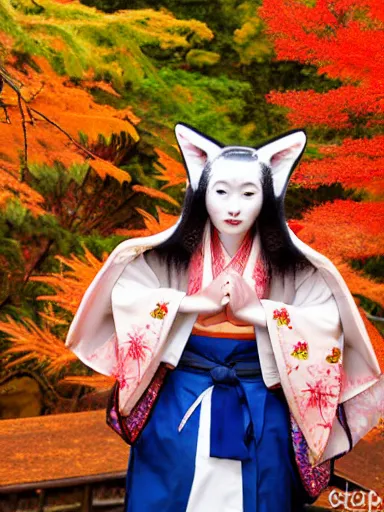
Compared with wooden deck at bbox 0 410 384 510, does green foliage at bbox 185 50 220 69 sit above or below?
above

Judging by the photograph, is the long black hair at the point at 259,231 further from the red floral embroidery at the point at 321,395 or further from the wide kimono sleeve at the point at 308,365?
the red floral embroidery at the point at 321,395

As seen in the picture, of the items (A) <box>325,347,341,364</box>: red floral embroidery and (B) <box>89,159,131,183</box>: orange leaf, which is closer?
(A) <box>325,347,341,364</box>: red floral embroidery

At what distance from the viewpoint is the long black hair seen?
1.74m

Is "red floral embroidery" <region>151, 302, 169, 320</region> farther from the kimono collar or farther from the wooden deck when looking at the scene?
the wooden deck

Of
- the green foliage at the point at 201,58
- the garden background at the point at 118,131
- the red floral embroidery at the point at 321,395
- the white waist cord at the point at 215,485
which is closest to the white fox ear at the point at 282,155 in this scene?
the red floral embroidery at the point at 321,395

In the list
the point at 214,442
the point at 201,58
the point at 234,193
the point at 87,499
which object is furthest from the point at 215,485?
the point at 201,58

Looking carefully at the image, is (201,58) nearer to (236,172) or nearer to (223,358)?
(236,172)

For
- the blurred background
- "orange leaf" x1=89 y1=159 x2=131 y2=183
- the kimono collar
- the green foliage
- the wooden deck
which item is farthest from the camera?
the green foliage

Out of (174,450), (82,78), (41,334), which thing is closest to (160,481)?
(174,450)

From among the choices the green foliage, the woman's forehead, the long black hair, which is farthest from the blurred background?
the woman's forehead

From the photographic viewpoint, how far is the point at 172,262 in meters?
1.88

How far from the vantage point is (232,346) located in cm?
176

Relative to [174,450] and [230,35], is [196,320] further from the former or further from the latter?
→ [230,35]

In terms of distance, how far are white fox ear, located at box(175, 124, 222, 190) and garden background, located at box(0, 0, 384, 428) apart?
1.74 m
